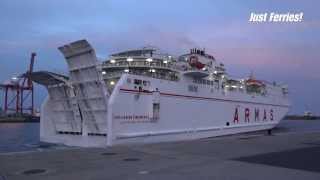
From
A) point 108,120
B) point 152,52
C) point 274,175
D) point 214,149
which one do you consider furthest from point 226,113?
point 274,175

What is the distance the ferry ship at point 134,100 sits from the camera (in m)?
23.6

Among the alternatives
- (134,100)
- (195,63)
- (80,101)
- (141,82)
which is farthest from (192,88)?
(80,101)

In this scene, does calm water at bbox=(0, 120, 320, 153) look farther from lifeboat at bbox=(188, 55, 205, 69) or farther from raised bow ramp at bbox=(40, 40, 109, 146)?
lifeboat at bbox=(188, 55, 205, 69)

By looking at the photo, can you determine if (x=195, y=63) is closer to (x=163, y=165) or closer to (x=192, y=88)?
(x=192, y=88)

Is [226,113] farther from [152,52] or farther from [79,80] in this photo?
[79,80]

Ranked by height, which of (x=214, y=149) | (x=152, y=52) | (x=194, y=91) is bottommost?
(x=214, y=149)

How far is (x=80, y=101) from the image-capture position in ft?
80.9

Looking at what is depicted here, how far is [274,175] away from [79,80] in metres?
16.0

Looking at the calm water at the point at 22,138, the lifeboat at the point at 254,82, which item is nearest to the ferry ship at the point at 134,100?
the calm water at the point at 22,138

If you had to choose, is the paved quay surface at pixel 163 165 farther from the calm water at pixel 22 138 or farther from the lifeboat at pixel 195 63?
the lifeboat at pixel 195 63

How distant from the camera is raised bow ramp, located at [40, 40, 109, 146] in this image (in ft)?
75.6

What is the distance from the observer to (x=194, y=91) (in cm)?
3272

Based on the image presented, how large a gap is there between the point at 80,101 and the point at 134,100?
3463mm

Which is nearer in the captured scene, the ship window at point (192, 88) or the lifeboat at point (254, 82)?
the ship window at point (192, 88)
